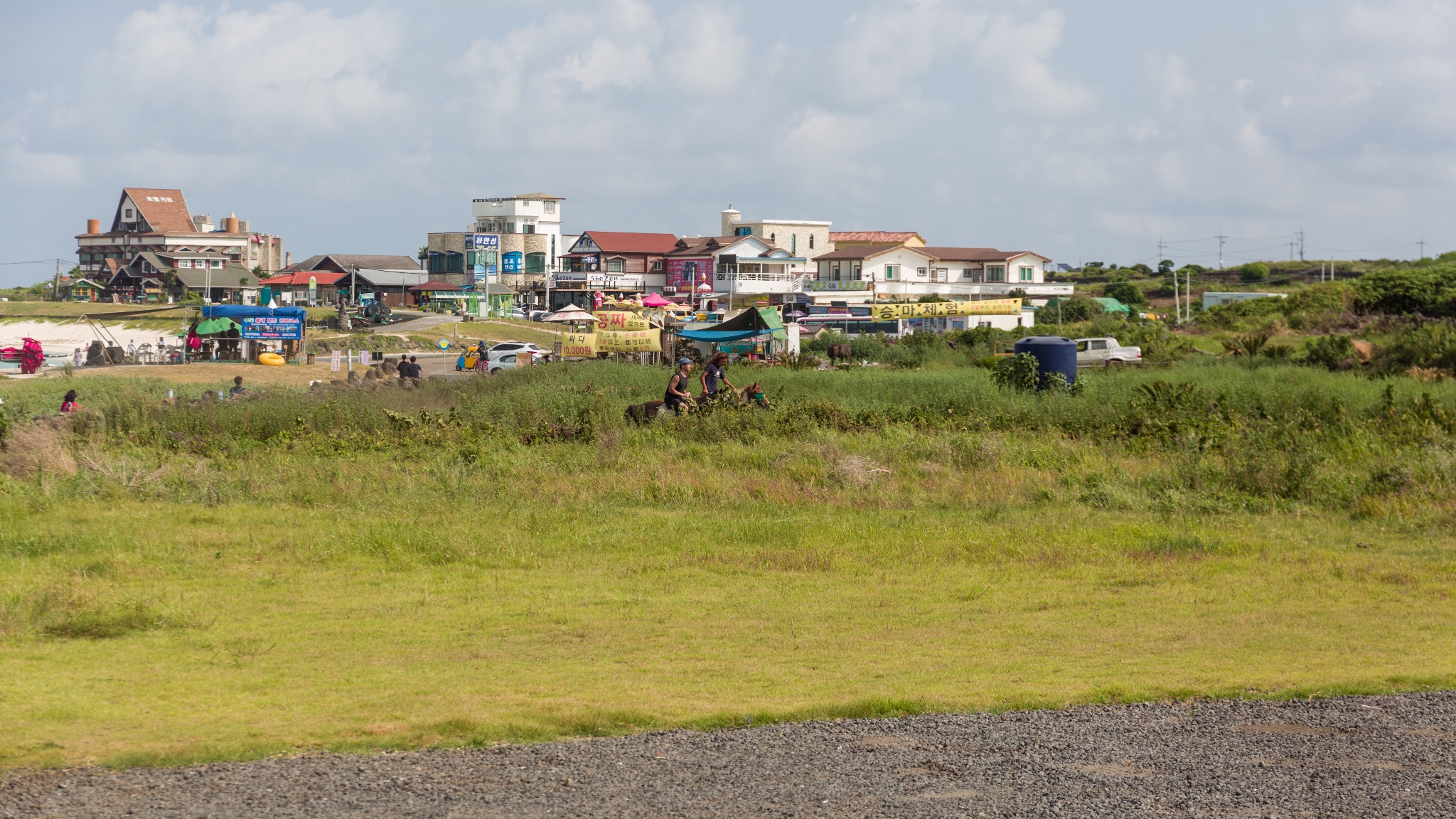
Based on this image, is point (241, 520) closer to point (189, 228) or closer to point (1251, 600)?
point (1251, 600)

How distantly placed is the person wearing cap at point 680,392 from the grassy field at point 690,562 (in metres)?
0.44

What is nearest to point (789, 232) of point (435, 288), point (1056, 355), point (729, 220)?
point (729, 220)

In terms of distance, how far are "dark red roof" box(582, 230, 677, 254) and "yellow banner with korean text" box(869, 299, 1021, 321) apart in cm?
5074

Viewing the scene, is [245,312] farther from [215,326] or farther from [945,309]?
[945,309]

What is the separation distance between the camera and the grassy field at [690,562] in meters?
7.59

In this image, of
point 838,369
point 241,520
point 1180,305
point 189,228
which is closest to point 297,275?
point 189,228

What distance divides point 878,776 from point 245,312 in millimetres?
47699

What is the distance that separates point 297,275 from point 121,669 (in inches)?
4130

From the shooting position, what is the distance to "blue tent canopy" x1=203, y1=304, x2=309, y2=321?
4834 cm

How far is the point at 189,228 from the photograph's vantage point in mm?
128000

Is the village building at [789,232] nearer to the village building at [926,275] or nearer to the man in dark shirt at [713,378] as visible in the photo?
the village building at [926,275]

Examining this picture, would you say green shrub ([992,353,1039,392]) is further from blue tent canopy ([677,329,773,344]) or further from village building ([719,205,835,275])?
village building ([719,205,835,275])

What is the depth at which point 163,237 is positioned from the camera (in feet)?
407

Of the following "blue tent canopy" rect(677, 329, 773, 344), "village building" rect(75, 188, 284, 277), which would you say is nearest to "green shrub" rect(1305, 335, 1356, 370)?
"blue tent canopy" rect(677, 329, 773, 344)
